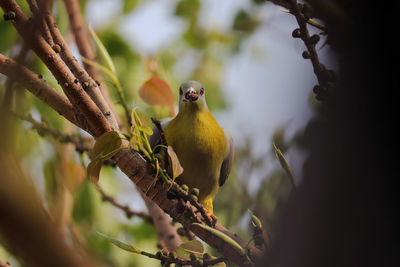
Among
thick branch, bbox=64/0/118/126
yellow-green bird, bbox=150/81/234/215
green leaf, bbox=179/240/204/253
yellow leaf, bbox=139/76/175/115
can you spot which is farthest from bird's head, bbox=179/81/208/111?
thick branch, bbox=64/0/118/126

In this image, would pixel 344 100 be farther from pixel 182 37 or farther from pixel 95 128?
pixel 182 37

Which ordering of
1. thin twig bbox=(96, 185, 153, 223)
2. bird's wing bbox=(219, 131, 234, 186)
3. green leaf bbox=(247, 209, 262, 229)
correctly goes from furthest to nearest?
thin twig bbox=(96, 185, 153, 223)
bird's wing bbox=(219, 131, 234, 186)
green leaf bbox=(247, 209, 262, 229)

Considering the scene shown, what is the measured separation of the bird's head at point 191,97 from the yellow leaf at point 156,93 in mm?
101

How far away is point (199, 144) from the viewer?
869mm

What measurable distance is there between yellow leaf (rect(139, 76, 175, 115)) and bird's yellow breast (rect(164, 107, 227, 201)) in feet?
0.47

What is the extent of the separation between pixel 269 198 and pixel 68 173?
0.92m

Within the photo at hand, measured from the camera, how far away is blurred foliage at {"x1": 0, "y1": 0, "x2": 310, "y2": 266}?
85 cm

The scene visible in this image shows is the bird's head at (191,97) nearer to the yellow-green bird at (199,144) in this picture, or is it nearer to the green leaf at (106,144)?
the yellow-green bird at (199,144)

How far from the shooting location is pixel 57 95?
2.46ft


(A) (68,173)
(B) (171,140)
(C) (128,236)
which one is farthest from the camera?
(C) (128,236)

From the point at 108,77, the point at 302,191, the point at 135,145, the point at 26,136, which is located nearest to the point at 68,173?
the point at 26,136

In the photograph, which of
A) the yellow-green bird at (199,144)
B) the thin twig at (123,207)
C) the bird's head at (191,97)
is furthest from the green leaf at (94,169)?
the thin twig at (123,207)

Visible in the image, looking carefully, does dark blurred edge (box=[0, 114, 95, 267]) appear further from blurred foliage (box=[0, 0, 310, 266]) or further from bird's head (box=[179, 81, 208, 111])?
bird's head (box=[179, 81, 208, 111])

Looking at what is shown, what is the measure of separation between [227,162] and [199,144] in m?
0.13
